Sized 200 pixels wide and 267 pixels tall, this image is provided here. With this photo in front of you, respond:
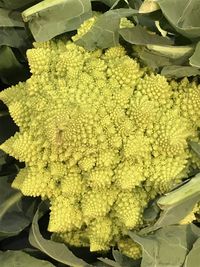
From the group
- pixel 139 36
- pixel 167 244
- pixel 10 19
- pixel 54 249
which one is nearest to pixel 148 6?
pixel 139 36

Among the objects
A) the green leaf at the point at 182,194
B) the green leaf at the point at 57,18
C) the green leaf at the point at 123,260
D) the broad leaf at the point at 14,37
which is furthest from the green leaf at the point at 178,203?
the broad leaf at the point at 14,37

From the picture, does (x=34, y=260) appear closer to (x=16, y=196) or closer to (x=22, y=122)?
(x=16, y=196)

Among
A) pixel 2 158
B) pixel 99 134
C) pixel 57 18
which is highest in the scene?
pixel 57 18

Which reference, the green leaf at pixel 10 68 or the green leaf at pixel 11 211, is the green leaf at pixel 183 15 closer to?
the green leaf at pixel 10 68

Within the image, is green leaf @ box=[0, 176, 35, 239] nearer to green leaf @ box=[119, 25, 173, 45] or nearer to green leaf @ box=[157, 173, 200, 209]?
green leaf @ box=[157, 173, 200, 209]

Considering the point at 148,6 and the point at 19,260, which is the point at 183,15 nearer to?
the point at 148,6

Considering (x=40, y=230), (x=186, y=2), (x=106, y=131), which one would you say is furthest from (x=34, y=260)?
(x=186, y=2)
